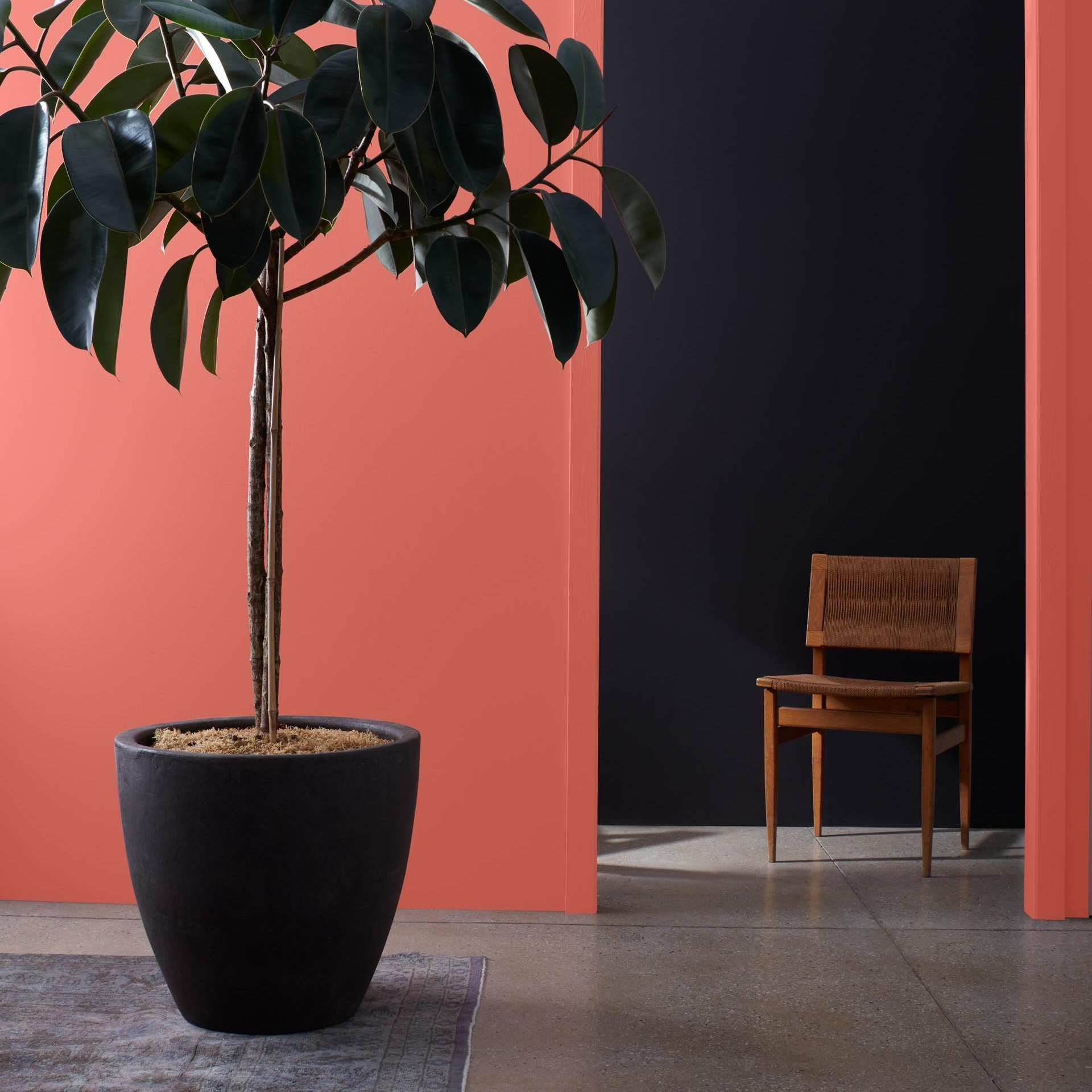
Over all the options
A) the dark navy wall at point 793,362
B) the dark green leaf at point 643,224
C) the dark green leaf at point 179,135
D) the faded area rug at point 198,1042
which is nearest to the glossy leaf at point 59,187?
the dark green leaf at point 179,135

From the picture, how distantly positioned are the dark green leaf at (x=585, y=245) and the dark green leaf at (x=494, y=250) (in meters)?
0.12

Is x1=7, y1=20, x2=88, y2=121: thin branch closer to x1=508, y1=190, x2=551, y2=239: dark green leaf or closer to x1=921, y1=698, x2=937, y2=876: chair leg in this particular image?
x1=508, y1=190, x2=551, y2=239: dark green leaf

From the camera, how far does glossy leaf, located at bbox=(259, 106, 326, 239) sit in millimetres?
1381

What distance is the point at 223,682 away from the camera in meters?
2.51

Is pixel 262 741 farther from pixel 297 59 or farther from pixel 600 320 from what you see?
pixel 297 59

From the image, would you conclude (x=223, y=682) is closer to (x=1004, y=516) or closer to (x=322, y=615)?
(x=322, y=615)

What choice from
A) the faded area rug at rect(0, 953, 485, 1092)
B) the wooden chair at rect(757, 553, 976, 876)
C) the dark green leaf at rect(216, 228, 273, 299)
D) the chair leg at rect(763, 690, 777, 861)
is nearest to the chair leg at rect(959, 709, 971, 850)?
the wooden chair at rect(757, 553, 976, 876)

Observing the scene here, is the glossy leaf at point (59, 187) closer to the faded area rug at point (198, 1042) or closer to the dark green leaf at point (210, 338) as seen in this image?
the dark green leaf at point (210, 338)

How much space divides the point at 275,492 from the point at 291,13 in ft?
2.20

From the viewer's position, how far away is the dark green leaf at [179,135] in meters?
1.41

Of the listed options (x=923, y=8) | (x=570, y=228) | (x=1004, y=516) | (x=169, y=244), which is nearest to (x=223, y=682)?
(x=169, y=244)

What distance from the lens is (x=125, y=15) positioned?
57.3 inches

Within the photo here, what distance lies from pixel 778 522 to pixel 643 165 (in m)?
1.14

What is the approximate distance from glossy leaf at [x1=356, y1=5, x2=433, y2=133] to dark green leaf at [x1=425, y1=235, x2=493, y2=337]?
0.24 m
